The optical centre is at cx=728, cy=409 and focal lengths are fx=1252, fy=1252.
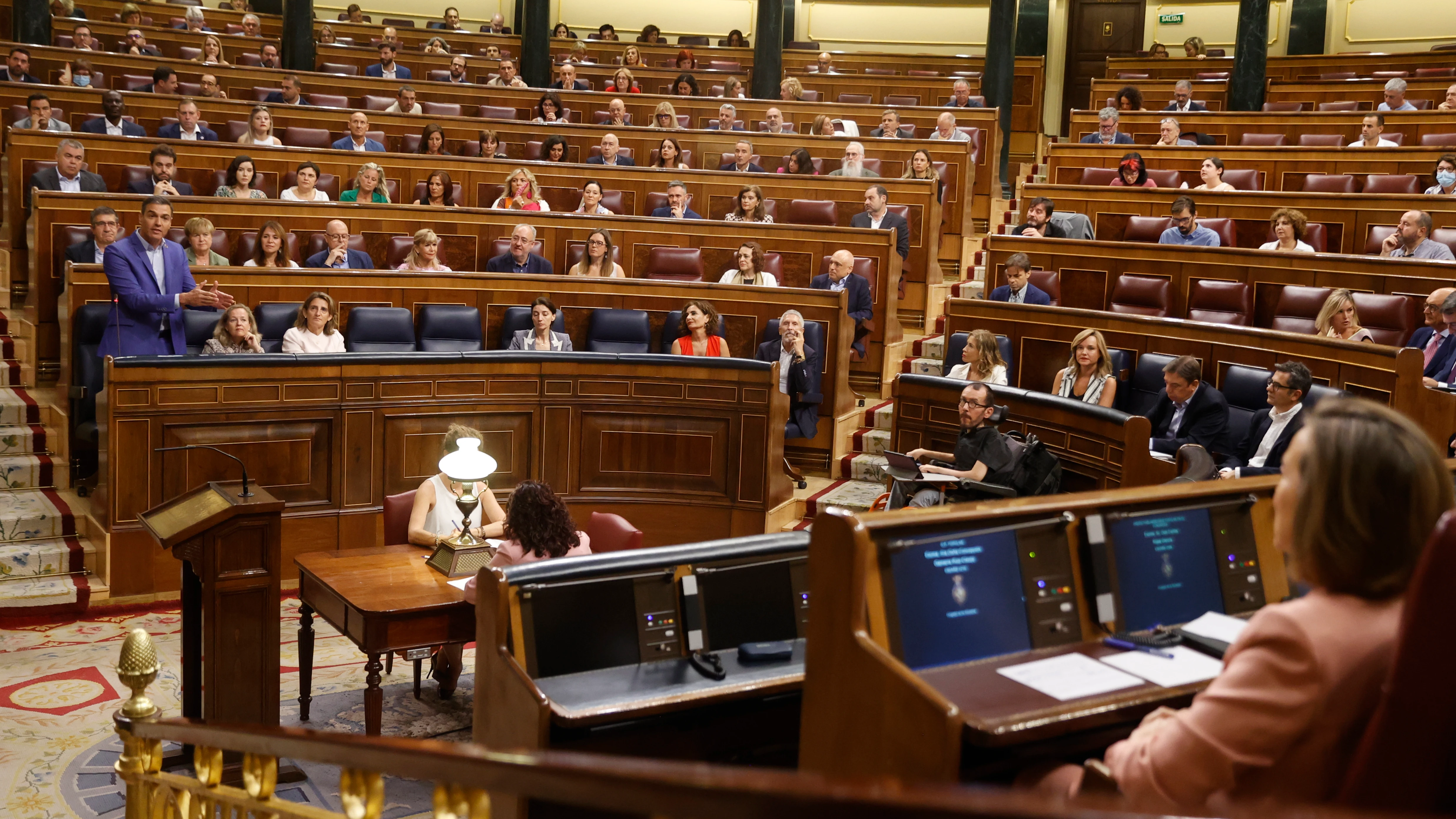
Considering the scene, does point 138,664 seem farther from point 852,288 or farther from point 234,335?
point 852,288

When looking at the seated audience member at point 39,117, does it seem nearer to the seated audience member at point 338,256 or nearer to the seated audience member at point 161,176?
the seated audience member at point 161,176

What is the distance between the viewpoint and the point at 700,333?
6.30 meters

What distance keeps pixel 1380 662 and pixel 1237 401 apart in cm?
412

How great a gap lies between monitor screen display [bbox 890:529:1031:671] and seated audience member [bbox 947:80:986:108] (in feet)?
27.9

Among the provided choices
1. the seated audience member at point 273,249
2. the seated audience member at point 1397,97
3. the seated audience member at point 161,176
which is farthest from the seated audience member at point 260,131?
the seated audience member at point 1397,97

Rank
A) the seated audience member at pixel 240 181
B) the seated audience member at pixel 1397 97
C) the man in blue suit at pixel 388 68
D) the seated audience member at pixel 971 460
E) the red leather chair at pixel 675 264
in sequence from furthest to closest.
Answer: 1. the man in blue suit at pixel 388 68
2. the seated audience member at pixel 1397 97
3. the red leather chair at pixel 675 264
4. the seated audience member at pixel 240 181
5. the seated audience member at pixel 971 460

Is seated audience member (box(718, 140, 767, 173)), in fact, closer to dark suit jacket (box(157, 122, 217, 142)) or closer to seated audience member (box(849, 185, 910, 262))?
seated audience member (box(849, 185, 910, 262))

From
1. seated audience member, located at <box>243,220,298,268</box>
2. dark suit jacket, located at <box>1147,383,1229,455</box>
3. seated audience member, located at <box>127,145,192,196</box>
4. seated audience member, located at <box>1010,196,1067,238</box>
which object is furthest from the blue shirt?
seated audience member, located at <box>127,145,192,196</box>

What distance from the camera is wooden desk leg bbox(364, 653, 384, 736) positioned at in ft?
11.9

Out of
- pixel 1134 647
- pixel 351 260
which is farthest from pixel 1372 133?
pixel 1134 647

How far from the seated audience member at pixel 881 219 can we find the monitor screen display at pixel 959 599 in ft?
17.8

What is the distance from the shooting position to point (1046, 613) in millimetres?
2240

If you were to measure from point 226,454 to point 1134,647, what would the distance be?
2.76 m

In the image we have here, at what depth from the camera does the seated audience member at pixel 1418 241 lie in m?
6.16
